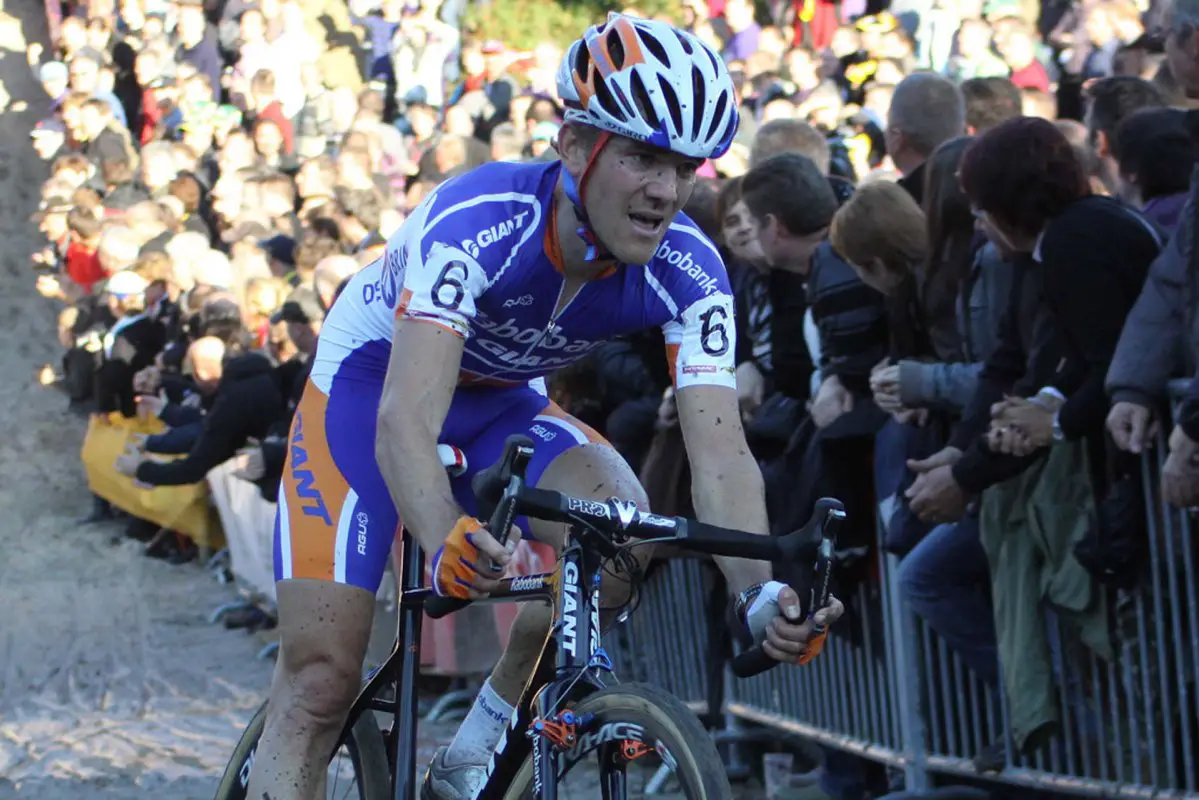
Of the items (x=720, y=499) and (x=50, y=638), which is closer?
(x=720, y=499)

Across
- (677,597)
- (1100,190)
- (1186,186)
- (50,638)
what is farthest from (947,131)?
(50,638)

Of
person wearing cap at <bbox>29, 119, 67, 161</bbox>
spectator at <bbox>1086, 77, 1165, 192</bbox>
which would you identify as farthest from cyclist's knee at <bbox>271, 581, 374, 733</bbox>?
person wearing cap at <bbox>29, 119, 67, 161</bbox>

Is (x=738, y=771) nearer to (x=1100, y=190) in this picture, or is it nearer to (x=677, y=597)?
(x=677, y=597)

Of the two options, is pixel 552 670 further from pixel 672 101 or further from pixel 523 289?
pixel 672 101

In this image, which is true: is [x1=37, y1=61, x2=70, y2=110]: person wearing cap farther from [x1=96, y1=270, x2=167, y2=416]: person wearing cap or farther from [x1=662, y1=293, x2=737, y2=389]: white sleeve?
[x1=662, y1=293, x2=737, y2=389]: white sleeve

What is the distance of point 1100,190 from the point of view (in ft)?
22.2

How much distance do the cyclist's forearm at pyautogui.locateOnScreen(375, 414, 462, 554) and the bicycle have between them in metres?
0.18

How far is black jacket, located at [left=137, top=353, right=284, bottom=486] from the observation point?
11.2 m

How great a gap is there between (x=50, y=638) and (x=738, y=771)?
531 cm

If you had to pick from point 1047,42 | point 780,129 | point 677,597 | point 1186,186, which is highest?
point 1047,42

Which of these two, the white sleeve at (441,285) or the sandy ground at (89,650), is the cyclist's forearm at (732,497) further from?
the sandy ground at (89,650)

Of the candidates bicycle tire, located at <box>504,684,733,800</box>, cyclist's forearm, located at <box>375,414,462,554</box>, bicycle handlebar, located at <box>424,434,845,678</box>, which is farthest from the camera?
cyclist's forearm, located at <box>375,414,462,554</box>

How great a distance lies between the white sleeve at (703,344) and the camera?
4461 mm

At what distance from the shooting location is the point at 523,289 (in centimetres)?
439
